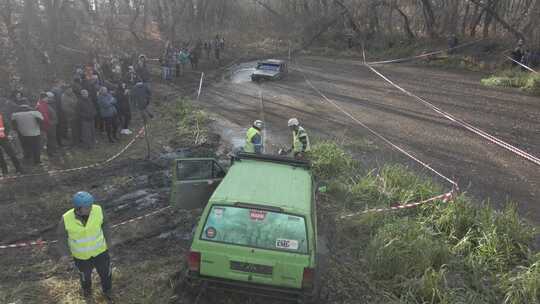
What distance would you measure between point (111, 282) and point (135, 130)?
30.4 ft

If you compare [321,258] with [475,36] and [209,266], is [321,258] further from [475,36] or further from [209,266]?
[475,36]

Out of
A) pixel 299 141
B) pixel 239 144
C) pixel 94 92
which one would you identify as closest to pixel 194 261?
pixel 299 141

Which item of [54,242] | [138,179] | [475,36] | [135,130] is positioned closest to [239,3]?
[475,36]

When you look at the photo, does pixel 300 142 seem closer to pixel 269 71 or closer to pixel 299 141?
pixel 299 141

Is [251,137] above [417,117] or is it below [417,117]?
above

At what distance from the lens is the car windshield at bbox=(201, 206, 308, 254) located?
550 cm

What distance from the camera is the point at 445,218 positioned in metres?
8.24

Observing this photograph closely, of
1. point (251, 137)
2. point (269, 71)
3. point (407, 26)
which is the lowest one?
point (251, 137)

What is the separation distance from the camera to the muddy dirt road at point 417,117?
11.6 meters

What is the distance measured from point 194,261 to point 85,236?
135 centimetres

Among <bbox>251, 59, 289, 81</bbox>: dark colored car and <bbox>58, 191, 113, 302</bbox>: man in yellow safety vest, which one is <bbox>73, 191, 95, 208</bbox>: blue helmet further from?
<bbox>251, 59, 289, 81</bbox>: dark colored car

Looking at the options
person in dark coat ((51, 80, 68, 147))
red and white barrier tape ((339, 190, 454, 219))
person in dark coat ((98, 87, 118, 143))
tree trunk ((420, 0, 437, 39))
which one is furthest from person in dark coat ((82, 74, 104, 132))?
tree trunk ((420, 0, 437, 39))

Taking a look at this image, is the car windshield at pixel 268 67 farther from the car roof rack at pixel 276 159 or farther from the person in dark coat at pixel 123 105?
the car roof rack at pixel 276 159

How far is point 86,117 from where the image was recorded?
12.1 m
